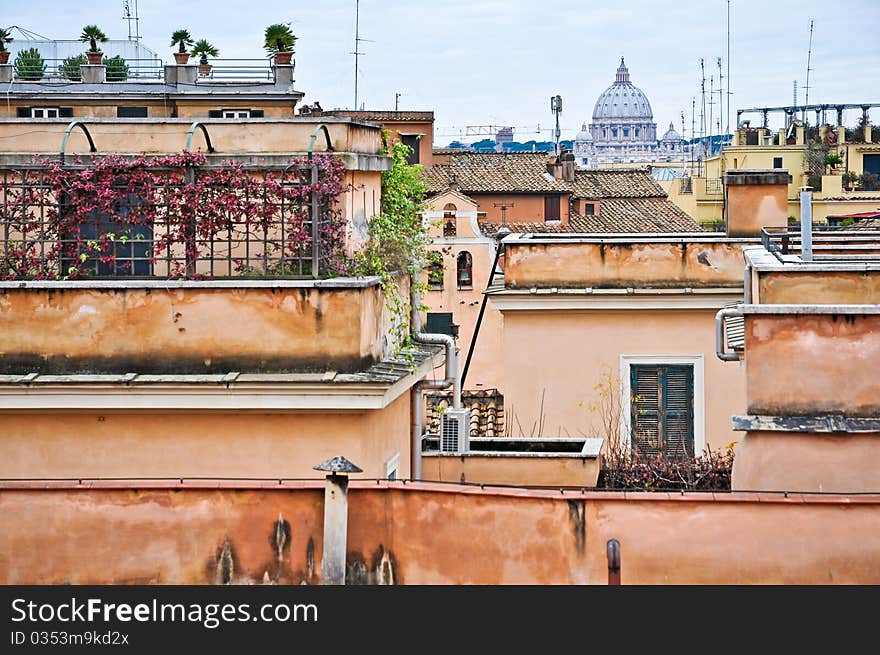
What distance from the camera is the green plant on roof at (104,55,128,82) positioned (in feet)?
144

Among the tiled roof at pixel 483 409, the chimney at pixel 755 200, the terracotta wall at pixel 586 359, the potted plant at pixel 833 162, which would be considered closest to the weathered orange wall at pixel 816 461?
the terracotta wall at pixel 586 359

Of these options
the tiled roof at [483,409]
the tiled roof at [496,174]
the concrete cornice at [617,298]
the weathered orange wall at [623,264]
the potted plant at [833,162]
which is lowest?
the tiled roof at [483,409]

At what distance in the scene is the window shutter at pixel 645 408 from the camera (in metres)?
20.1

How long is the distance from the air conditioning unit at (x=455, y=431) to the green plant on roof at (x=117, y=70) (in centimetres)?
3040

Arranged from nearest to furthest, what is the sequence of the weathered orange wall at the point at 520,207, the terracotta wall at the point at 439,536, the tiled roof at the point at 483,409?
the terracotta wall at the point at 439,536
the tiled roof at the point at 483,409
the weathered orange wall at the point at 520,207

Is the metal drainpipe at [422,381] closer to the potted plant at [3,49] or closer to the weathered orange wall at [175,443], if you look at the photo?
the weathered orange wall at [175,443]

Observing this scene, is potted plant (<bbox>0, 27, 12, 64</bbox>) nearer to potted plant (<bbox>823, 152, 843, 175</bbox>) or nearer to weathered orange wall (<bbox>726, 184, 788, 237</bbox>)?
weathered orange wall (<bbox>726, 184, 788, 237</bbox>)

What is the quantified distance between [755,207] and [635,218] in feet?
129

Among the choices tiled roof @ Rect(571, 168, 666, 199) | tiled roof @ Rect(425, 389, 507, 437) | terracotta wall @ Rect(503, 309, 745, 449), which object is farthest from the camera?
tiled roof @ Rect(571, 168, 666, 199)

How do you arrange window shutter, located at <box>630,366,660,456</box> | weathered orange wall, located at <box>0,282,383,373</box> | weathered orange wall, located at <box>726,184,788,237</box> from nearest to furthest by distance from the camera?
weathered orange wall, located at <box>0,282,383,373</box> < window shutter, located at <box>630,366,660,456</box> < weathered orange wall, located at <box>726,184,788,237</box>

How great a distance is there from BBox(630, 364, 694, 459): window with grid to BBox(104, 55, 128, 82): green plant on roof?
27224 millimetres

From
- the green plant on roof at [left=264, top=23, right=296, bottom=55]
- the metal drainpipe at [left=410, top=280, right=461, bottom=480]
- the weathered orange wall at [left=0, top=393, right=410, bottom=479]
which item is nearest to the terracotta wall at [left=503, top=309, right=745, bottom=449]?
the metal drainpipe at [left=410, top=280, right=461, bottom=480]

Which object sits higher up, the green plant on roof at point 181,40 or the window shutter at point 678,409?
the green plant on roof at point 181,40
